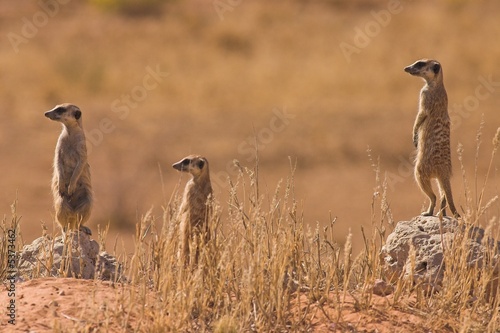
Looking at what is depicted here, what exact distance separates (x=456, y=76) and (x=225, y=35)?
707 cm

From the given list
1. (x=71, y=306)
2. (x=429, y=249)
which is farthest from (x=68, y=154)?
(x=429, y=249)

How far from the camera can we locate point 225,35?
30719 millimetres

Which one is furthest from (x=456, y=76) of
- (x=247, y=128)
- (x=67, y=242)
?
(x=67, y=242)

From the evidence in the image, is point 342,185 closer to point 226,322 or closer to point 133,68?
point 133,68

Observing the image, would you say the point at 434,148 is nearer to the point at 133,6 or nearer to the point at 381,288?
the point at 381,288

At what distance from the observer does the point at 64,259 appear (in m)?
7.09

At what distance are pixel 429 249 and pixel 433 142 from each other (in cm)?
85

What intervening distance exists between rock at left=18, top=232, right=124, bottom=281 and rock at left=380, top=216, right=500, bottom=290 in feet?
5.64

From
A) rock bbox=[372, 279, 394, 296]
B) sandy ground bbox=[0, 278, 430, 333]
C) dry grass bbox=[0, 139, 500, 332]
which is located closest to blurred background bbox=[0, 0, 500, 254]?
rock bbox=[372, 279, 394, 296]

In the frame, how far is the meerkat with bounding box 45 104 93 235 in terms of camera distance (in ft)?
25.5

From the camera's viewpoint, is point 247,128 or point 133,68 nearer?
point 247,128

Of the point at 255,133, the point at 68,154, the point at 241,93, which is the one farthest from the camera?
the point at 241,93

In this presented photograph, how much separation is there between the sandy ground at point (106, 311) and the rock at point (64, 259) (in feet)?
1.36

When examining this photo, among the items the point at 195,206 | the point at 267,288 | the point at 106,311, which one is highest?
the point at 195,206
